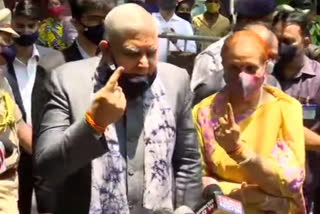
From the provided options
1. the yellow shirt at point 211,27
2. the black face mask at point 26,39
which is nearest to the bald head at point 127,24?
the black face mask at point 26,39

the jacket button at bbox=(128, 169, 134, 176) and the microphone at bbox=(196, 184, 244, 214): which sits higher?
the jacket button at bbox=(128, 169, 134, 176)

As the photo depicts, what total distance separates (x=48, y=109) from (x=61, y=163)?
0.29 metres

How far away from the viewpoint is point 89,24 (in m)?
5.97

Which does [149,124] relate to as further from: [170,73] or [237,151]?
[237,151]

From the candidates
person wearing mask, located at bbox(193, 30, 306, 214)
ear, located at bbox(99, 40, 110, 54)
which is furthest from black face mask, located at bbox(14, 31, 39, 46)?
ear, located at bbox(99, 40, 110, 54)

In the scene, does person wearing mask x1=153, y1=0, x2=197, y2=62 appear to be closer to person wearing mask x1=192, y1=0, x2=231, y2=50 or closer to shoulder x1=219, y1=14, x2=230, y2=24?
person wearing mask x1=192, y1=0, x2=231, y2=50

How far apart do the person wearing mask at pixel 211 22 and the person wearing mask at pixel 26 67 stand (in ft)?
18.5

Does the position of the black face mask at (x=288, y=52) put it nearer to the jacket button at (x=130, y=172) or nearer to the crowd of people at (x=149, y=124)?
the crowd of people at (x=149, y=124)

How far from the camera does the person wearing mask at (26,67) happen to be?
6230 mm

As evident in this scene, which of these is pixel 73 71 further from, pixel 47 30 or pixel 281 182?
pixel 47 30

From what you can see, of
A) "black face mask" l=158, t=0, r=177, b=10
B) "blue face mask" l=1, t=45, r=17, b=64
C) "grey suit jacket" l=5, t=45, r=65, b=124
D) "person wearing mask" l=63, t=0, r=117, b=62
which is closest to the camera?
"grey suit jacket" l=5, t=45, r=65, b=124

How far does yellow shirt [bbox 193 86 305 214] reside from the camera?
16.8 feet

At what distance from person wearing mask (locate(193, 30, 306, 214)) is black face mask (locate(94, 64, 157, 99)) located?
0.74 m

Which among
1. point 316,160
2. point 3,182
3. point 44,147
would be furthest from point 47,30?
point 44,147
